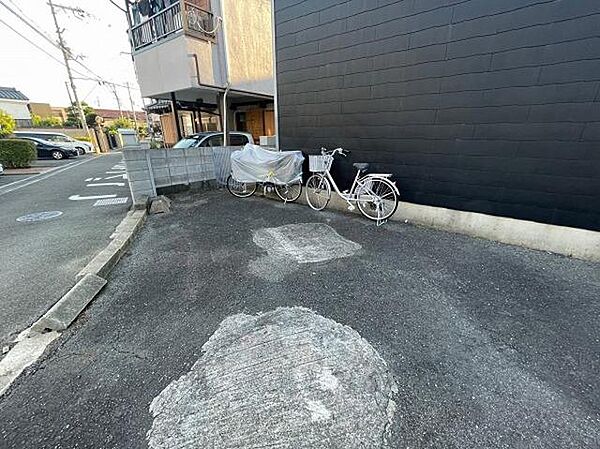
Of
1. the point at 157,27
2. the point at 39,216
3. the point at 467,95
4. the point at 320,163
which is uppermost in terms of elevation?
the point at 157,27

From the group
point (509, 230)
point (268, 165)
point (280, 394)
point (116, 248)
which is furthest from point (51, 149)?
point (509, 230)

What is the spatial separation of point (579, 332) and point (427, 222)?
2.39 meters

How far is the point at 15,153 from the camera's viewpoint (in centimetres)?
1140

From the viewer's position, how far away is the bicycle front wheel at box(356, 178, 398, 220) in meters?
4.49

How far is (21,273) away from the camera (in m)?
3.08

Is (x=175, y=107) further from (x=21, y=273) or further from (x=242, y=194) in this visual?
(x=21, y=273)

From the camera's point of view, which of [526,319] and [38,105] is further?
[38,105]

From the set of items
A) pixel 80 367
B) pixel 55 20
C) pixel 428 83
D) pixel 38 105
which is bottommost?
pixel 80 367

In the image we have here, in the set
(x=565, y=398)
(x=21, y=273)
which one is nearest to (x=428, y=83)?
(x=565, y=398)

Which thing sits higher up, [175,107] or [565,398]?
[175,107]

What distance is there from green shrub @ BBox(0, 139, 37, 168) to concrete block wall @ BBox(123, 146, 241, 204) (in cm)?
1076

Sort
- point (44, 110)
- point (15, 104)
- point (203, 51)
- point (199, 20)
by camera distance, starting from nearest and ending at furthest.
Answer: point (199, 20) < point (203, 51) < point (15, 104) < point (44, 110)

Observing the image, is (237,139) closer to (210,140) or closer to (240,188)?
(210,140)

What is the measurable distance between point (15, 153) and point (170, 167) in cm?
1099
